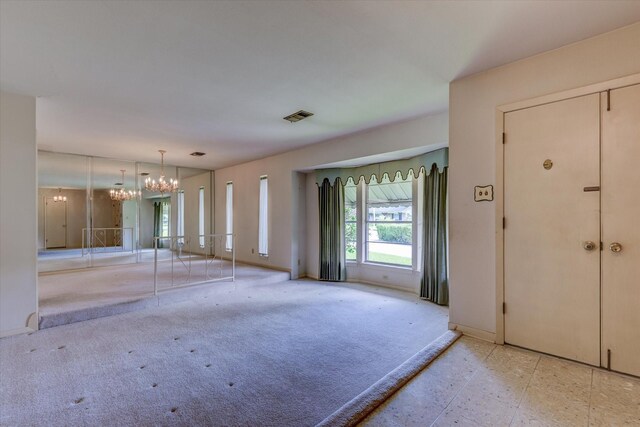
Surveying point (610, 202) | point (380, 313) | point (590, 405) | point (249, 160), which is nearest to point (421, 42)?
point (610, 202)

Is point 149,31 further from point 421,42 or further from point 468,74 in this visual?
point 468,74

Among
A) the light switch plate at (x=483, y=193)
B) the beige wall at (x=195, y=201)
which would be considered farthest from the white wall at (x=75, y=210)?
the light switch plate at (x=483, y=193)

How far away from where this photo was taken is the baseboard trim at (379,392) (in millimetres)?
1694

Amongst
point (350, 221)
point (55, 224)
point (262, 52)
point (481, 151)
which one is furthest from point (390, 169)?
point (55, 224)

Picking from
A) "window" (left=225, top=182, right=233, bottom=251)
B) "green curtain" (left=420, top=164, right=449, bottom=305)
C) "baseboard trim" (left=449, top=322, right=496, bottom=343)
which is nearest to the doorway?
"baseboard trim" (left=449, top=322, right=496, bottom=343)

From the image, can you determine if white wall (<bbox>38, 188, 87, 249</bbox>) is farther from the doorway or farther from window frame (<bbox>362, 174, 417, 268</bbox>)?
the doorway

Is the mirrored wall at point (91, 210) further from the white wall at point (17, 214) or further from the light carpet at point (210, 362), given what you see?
the light carpet at point (210, 362)

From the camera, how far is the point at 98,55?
7.72 ft

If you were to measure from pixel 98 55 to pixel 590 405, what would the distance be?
4.23 m

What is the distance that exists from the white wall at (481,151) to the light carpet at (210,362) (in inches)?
26.6

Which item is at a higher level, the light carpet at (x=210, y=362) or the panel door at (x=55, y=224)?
the panel door at (x=55, y=224)

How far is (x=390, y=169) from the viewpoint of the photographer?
490 centimetres

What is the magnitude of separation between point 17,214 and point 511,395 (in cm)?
467

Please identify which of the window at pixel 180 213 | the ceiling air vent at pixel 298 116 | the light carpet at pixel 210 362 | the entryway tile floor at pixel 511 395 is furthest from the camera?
the window at pixel 180 213
